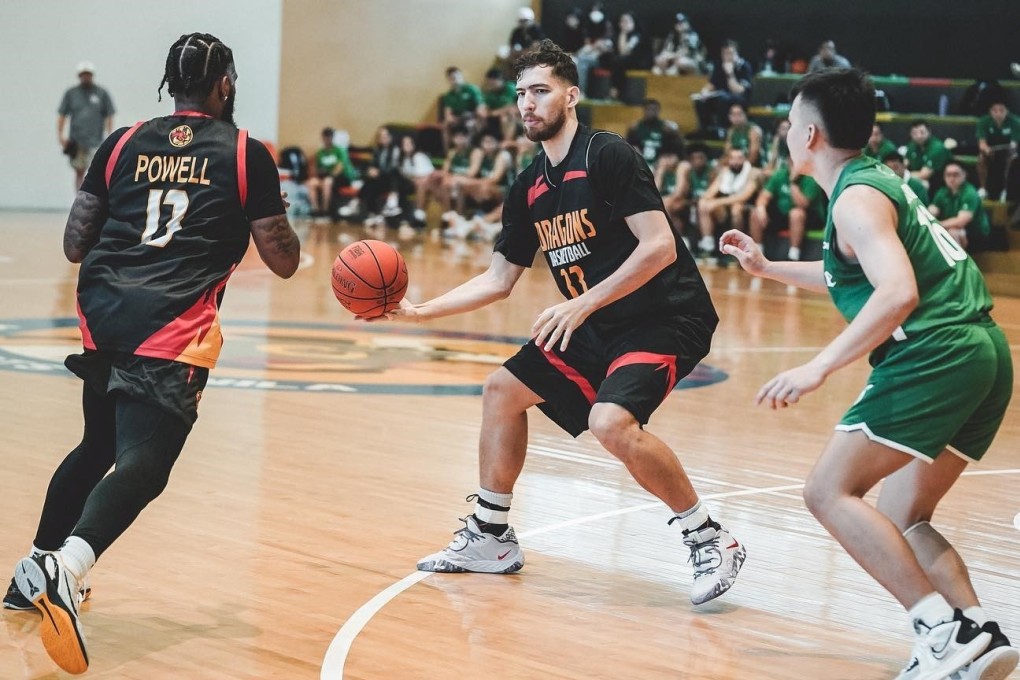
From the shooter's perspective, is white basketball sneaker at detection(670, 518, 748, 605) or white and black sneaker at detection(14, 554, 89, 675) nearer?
white and black sneaker at detection(14, 554, 89, 675)

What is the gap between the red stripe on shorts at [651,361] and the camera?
4480 millimetres

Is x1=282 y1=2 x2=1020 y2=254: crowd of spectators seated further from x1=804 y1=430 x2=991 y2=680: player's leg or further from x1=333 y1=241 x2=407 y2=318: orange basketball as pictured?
x1=804 y1=430 x2=991 y2=680: player's leg

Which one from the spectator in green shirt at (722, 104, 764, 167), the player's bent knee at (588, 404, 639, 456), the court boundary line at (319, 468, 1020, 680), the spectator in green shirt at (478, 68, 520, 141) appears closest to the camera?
the court boundary line at (319, 468, 1020, 680)

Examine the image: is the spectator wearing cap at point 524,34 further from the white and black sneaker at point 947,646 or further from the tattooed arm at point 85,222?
the white and black sneaker at point 947,646

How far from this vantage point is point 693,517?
4.50 metres

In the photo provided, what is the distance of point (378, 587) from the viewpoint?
446 cm

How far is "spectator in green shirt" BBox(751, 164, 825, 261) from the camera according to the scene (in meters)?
17.1

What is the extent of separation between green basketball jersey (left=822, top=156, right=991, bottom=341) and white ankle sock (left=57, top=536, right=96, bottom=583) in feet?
6.65

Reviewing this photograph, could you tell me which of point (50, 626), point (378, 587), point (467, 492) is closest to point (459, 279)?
point (467, 492)

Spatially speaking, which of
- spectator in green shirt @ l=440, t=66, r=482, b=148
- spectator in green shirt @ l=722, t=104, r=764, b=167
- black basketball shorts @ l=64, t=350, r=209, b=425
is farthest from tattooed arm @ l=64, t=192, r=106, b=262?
spectator in green shirt @ l=440, t=66, r=482, b=148

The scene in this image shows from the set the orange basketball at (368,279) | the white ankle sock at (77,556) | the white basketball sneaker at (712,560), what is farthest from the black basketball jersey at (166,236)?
the white basketball sneaker at (712,560)

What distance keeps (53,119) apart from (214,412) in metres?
15.9

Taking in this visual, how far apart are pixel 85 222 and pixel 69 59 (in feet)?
62.6

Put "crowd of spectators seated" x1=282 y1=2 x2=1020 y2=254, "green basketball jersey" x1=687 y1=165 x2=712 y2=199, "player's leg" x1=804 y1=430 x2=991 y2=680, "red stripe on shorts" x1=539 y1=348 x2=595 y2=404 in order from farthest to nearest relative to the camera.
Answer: "green basketball jersey" x1=687 y1=165 x2=712 y2=199 < "crowd of spectators seated" x1=282 y1=2 x2=1020 y2=254 < "red stripe on shorts" x1=539 y1=348 x2=595 y2=404 < "player's leg" x1=804 y1=430 x2=991 y2=680
